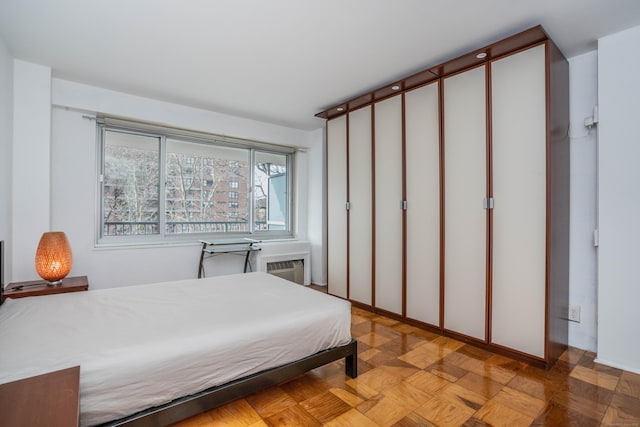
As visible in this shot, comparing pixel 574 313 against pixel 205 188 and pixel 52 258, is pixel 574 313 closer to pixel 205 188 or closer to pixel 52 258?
pixel 205 188

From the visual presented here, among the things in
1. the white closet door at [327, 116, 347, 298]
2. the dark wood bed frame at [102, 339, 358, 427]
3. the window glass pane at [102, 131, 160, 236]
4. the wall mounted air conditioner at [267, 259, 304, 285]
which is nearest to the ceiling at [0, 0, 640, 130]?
the window glass pane at [102, 131, 160, 236]

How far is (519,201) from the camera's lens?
2516mm

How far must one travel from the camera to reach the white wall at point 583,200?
2625 millimetres

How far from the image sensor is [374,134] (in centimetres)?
365

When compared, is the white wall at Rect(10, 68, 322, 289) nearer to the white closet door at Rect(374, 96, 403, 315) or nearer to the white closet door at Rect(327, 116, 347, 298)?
the white closet door at Rect(327, 116, 347, 298)

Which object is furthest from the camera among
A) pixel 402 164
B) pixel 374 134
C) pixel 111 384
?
pixel 374 134

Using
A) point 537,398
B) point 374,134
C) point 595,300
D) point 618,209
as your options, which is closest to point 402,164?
point 374,134

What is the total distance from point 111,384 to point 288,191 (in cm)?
414

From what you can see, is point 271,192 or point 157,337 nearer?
point 157,337

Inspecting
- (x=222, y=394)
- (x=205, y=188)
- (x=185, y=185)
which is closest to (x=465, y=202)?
(x=222, y=394)

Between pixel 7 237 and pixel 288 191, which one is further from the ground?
pixel 288 191

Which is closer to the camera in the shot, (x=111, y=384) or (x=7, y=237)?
(x=111, y=384)

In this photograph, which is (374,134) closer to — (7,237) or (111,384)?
(111,384)

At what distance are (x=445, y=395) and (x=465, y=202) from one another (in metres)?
1.59
